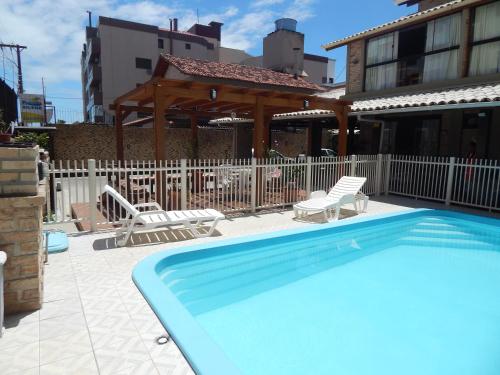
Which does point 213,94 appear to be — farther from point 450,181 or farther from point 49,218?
point 450,181

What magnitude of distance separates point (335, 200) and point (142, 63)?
110ft

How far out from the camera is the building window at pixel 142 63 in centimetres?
3609

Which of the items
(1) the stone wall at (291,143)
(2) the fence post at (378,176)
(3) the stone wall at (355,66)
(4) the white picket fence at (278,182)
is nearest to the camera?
(4) the white picket fence at (278,182)

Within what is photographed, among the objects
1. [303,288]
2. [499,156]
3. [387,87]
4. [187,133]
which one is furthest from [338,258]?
[187,133]

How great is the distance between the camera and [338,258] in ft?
22.8

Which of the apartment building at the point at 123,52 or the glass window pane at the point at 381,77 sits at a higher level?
Result: the apartment building at the point at 123,52

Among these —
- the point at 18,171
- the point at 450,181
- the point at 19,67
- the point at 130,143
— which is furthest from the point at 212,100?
the point at 19,67

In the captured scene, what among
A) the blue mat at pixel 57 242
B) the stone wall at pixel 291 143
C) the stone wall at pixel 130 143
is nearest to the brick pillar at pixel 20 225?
the blue mat at pixel 57 242

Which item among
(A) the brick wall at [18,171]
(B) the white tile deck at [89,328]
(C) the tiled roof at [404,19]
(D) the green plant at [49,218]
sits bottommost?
(B) the white tile deck at [89,328]

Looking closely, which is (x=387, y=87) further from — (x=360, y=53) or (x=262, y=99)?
(x=262, y=99)

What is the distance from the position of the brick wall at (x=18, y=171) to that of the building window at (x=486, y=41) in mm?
13922

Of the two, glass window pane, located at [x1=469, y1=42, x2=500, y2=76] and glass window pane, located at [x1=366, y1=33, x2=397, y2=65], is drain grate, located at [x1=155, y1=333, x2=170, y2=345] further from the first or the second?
glass window pane, located at [x1=366, y1=33, x2=397, y2=65]

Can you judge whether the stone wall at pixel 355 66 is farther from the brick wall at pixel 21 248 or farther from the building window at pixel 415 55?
the brick wall at pixel 21 248

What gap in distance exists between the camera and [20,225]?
3609 millimetres
